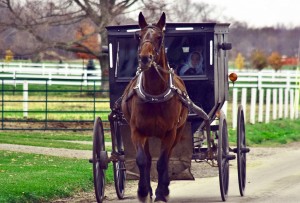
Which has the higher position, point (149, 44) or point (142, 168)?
point (149, 44)

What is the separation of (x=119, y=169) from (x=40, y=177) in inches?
62.3

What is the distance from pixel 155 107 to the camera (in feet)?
41.4

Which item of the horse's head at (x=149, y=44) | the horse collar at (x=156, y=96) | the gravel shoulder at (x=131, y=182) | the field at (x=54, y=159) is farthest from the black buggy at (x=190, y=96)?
the horse's head at (x=149, y=44)

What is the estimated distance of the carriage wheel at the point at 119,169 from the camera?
47.2 ft

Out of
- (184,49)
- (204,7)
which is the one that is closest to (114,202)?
(184,49)

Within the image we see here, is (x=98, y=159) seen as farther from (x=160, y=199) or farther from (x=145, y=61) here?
(x=145, y=61)

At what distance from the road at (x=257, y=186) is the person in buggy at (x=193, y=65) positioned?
72.1 inches

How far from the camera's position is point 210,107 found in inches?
578

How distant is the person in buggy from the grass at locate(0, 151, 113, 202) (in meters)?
2.48

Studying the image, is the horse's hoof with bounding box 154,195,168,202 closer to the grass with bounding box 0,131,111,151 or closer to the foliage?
the grass with bounding box 0,131,111,151

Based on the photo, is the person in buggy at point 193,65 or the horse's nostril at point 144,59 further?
the person in buggy at point 193,65

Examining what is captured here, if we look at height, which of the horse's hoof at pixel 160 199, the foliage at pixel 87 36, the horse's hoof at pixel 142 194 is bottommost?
the horse's hoof at pixel 160 199

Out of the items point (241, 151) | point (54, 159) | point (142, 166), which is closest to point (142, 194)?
point (142, 166)

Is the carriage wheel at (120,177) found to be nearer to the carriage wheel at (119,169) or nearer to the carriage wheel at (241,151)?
the carriage wheel at (119,169)
